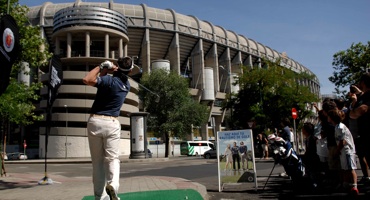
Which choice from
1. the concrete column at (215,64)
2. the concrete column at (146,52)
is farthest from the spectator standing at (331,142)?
the concrete column at (215,64)

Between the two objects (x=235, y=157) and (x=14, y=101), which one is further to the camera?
(x=14, y=101)

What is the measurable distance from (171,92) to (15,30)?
35.5 metres

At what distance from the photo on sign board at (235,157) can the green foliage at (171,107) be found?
104ft

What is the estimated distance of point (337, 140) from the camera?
5934 millimetres

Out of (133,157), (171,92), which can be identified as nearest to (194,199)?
(133,157)

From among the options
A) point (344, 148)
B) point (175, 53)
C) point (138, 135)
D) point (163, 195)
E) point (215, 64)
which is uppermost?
point (175, 53)

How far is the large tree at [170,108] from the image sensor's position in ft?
131

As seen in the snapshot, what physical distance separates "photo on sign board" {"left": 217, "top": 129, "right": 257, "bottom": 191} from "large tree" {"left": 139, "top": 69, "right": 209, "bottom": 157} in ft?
104

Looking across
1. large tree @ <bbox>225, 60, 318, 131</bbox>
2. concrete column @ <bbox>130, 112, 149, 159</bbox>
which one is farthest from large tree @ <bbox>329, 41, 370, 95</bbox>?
concrete column @ <bbox>130, 112, 149, 159</bbox>

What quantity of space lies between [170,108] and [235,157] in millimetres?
33409

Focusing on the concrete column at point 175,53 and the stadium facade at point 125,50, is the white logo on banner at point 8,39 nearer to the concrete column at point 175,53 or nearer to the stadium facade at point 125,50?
the stadium facade at point 125,50

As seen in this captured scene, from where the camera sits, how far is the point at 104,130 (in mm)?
4082

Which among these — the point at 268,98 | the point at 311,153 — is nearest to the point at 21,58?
the point at 311,153

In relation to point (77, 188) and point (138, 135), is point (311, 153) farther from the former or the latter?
point (138, 135)
